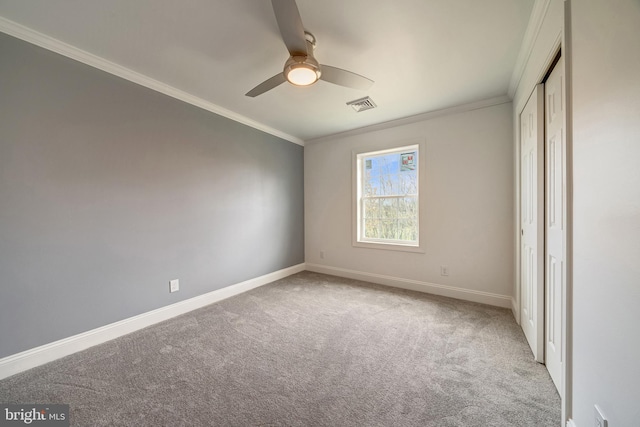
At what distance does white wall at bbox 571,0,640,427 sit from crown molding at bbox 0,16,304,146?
127 inches

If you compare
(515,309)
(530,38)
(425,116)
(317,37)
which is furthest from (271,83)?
(515,309)

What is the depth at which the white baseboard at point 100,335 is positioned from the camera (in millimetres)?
1643

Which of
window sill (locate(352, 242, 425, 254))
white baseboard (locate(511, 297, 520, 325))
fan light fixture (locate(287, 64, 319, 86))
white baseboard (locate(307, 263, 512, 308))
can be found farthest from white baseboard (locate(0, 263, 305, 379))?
white baseboard (locate(511, 297, 520, 325))

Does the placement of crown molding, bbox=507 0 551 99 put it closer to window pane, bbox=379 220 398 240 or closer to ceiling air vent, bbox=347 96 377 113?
ceiling air vent, bbox=347 96 377 113

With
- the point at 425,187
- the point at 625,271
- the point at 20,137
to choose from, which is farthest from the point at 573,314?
the point at 20,137

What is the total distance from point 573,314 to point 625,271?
52cm

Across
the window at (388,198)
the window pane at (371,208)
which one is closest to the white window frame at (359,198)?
the window at (388,198)

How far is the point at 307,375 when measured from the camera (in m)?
1.61

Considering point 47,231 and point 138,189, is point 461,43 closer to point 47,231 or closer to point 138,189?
point 138,189

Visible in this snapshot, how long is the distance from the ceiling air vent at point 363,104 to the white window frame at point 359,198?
31.8 inches

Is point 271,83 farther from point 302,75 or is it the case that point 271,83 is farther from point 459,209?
point 459,209

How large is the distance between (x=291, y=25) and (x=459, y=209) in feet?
9.20
